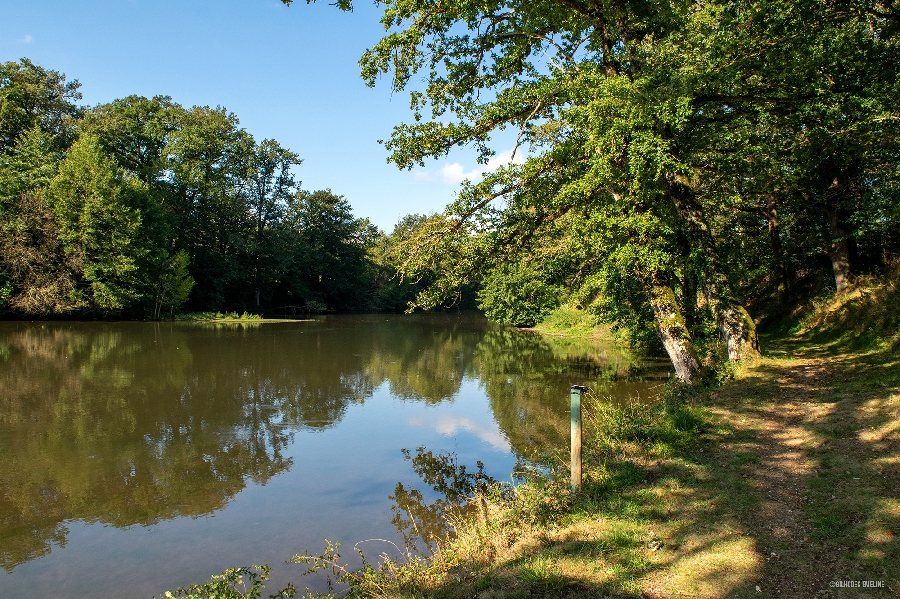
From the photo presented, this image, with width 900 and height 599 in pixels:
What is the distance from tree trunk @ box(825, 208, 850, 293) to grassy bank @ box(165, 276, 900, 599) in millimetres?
7431

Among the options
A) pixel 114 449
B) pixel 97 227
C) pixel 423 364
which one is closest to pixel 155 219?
pixel 97 227

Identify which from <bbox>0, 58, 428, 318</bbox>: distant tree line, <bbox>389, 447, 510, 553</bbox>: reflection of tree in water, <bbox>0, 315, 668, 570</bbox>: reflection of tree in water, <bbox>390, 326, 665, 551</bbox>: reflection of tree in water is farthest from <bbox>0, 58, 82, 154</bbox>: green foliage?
<bbox>389, 447, 510, 553</bbox>: reflection of tree in water

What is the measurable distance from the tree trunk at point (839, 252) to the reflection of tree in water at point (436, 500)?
1157 cm

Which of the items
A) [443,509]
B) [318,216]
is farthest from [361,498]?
[318,216]

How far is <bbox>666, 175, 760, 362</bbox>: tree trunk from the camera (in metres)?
9.91

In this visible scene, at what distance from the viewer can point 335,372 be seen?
55.8ft

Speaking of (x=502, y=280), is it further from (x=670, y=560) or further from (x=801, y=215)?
(x=801, y=215)

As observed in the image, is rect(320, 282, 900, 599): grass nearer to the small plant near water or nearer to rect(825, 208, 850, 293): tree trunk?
the small plant near water

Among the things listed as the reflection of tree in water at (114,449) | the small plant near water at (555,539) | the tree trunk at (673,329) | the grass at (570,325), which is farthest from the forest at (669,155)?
the grass at (570,325)

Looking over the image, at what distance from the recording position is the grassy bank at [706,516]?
11.2 ft

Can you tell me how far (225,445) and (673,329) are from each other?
8.07 m

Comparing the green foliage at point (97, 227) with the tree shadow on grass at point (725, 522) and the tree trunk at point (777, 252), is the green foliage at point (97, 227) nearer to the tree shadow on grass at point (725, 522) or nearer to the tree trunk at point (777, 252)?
the tree trunk at point (777, 252)

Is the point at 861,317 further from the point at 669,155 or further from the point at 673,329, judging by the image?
the point at 669,155

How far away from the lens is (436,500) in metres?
7.00
